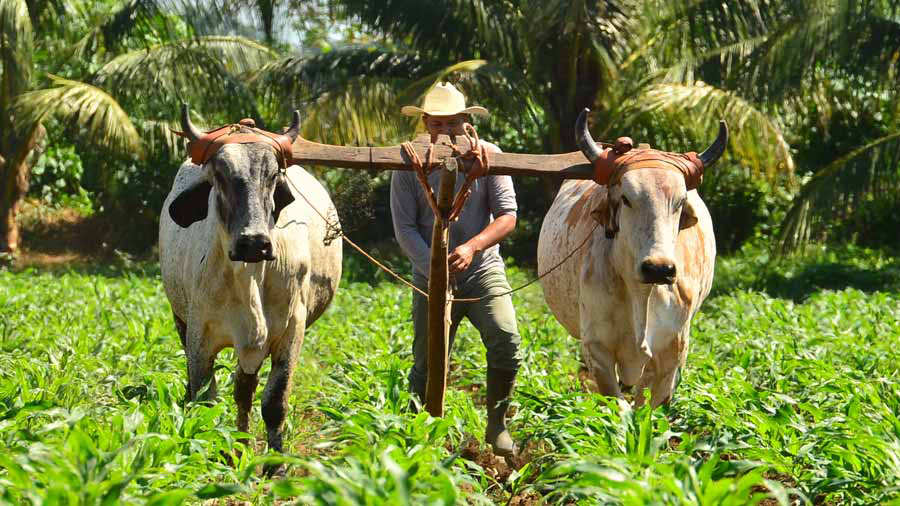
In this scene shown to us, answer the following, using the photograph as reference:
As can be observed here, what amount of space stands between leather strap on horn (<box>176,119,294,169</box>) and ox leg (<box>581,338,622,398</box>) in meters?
1.63

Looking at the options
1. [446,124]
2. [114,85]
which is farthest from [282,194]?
[114,85]

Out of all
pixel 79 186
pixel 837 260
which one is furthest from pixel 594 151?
pixel 79 186

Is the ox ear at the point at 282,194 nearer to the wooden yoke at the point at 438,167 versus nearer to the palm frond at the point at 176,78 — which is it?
the wooden yoke at the point at 438,167

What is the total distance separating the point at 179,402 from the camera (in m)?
5.63

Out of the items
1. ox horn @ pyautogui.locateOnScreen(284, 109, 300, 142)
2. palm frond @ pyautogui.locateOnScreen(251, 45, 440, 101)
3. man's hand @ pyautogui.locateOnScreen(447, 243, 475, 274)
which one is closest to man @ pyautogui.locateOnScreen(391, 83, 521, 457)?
man's hand @ pyautogui.locateOnScreen(447, 243, 475, 274)

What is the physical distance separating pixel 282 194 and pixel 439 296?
785 mm

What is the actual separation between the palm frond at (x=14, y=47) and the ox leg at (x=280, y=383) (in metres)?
10.8

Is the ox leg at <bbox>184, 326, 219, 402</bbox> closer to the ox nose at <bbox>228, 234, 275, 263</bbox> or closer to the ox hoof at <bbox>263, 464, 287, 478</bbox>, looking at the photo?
the ox hoof at <bbox>263, 464, 287, 478</bbox>

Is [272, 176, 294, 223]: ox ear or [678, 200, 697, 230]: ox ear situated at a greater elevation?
[272, 176, 294, 223]: ox ear

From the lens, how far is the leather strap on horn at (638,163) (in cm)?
478

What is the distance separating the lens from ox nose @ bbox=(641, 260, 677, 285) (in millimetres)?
4488

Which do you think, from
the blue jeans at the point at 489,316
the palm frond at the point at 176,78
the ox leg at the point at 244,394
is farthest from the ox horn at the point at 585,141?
the palm frond at the point at 176,78

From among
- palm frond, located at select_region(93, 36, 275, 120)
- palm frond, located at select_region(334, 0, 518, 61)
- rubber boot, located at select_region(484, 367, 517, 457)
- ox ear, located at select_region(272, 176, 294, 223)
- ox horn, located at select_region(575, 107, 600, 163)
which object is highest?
palm frond, located at select_region(334, 0, 518, 61)

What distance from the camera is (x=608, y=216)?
198 inches
